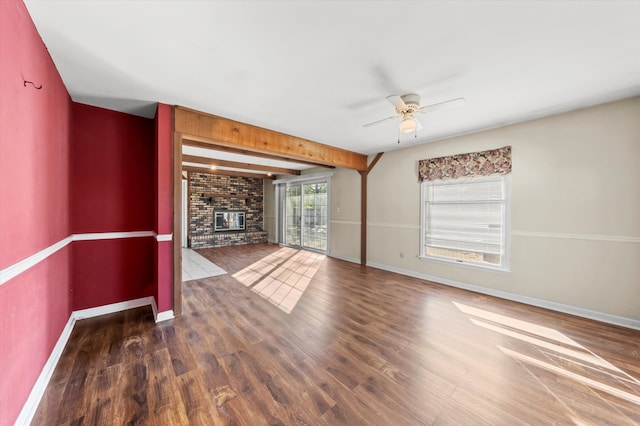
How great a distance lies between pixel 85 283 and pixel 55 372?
4.09ft

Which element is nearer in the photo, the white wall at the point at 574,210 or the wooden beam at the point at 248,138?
the white wall at the point at 574,210

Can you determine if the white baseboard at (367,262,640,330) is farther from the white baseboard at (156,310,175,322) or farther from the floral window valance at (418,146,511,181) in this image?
the white baseboard at (156,310,175,322)

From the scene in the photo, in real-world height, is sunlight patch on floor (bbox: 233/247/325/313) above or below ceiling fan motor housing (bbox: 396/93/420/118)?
below

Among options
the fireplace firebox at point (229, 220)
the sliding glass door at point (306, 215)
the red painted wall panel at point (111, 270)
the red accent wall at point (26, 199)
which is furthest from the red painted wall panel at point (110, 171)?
the fireplace firebox at point (229, 220)

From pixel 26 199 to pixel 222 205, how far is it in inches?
264

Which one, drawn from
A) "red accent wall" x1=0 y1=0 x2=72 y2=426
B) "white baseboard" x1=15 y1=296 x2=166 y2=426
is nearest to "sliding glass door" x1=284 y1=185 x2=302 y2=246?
"white baseboard" x1=15 y1=296 x2=166 y2=426

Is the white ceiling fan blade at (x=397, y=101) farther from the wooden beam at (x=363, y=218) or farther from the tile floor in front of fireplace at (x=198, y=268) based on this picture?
the tile floor in front of fireplace at (x=198, y=268)

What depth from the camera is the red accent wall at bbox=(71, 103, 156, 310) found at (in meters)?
2.75

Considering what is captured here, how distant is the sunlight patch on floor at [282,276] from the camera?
3.46 metres

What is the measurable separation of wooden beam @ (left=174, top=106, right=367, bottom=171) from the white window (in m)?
1.96

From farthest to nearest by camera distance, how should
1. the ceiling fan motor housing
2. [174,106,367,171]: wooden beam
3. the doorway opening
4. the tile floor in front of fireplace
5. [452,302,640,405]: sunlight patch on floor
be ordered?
the doorway opening < the tile floor in front of fireplace < [174,106,367,171]: wooden beam < the ceiling fan motor housing < [452,302,640,405]: sunlight patch on floor

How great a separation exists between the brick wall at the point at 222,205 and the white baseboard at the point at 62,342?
4406mm

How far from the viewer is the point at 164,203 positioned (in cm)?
271

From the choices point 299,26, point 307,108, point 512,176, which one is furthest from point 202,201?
point 512,176
